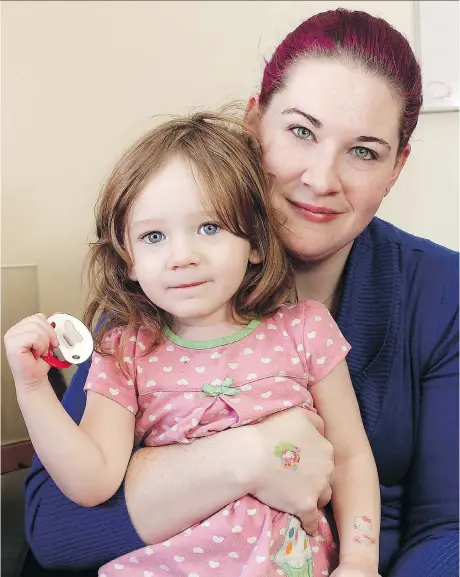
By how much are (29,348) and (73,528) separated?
0.30m


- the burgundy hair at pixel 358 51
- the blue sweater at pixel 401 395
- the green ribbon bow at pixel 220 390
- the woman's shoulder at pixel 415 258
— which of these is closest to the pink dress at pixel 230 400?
the green ribbon bow at pixel 220 390

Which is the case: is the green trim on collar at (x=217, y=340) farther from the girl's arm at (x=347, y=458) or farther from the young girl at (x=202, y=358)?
the girl's arm at (x=347, y=458)

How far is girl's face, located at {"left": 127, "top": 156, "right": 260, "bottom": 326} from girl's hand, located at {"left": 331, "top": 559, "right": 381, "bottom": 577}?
395mm

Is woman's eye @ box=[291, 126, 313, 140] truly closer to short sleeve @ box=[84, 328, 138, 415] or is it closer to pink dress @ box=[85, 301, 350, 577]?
pink dress @ box=[85, 301, 350, 577]

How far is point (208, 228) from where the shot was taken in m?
1.01

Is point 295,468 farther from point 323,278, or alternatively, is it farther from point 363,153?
point 363,153

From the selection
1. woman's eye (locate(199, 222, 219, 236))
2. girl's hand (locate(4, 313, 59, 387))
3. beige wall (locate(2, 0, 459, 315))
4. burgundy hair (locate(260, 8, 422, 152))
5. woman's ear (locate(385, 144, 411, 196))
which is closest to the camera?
girl's hand (locate(4, 313, 59, 387))

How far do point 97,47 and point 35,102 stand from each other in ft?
0.75

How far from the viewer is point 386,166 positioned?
3.89 feet

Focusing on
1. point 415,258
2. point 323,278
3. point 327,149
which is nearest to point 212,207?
point 327,149

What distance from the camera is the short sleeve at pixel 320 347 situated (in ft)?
3.50

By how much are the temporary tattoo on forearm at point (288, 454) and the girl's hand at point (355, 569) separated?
0.15 m

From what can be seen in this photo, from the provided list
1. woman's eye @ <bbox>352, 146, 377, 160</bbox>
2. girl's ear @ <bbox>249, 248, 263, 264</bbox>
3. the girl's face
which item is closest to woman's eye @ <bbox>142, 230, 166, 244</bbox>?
the girl's face

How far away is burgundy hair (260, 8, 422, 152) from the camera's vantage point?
44.2 inches
